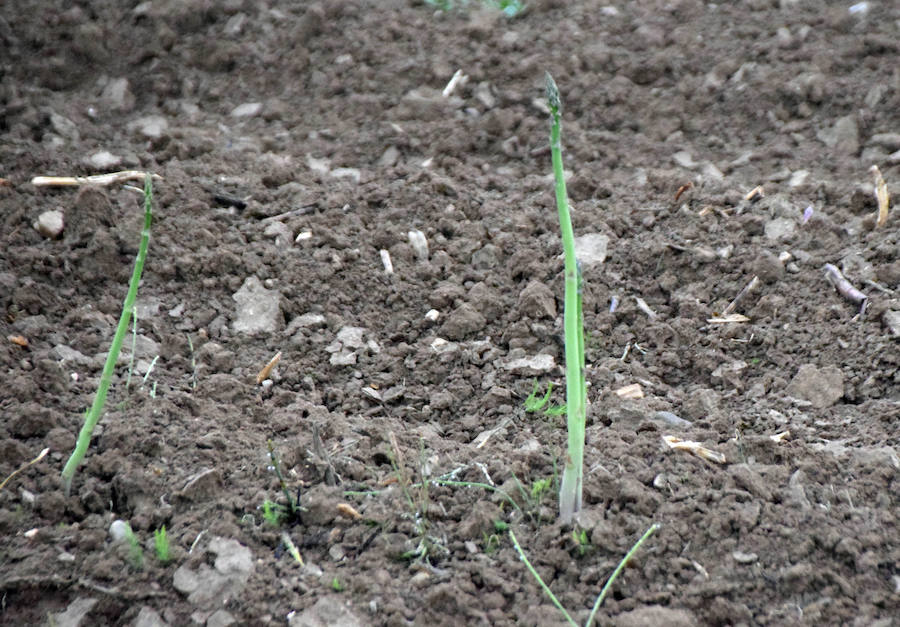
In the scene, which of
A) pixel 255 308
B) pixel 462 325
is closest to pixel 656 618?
pixel 462 325

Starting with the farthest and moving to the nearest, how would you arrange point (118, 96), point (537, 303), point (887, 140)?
point (118, 96) → point (887, 140) → point (537, 303)

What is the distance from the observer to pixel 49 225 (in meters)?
2.55

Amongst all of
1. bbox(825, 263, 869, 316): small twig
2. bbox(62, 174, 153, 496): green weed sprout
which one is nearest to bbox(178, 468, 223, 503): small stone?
bbox(62, 174, 153, 496): green weed sprout

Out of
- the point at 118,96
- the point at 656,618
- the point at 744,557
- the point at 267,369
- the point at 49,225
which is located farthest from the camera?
the point at 118,96

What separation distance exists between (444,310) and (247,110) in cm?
141

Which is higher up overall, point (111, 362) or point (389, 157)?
point (111, 362)

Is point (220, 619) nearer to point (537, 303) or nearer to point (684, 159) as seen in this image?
point (537, 303)

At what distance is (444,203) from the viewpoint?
285cm

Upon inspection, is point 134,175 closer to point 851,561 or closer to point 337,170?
point 337,170

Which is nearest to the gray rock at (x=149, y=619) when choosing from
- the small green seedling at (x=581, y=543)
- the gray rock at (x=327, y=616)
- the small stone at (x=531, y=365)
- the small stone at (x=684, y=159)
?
the gray rock at (x=327, y=616)

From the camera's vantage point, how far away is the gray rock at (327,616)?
1615 mm

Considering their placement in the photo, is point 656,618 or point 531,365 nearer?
point 656,618

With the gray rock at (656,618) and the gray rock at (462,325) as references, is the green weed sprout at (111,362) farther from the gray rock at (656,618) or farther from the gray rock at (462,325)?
the gray rock at (656,618)

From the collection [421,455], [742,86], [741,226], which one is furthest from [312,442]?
[742,86]
